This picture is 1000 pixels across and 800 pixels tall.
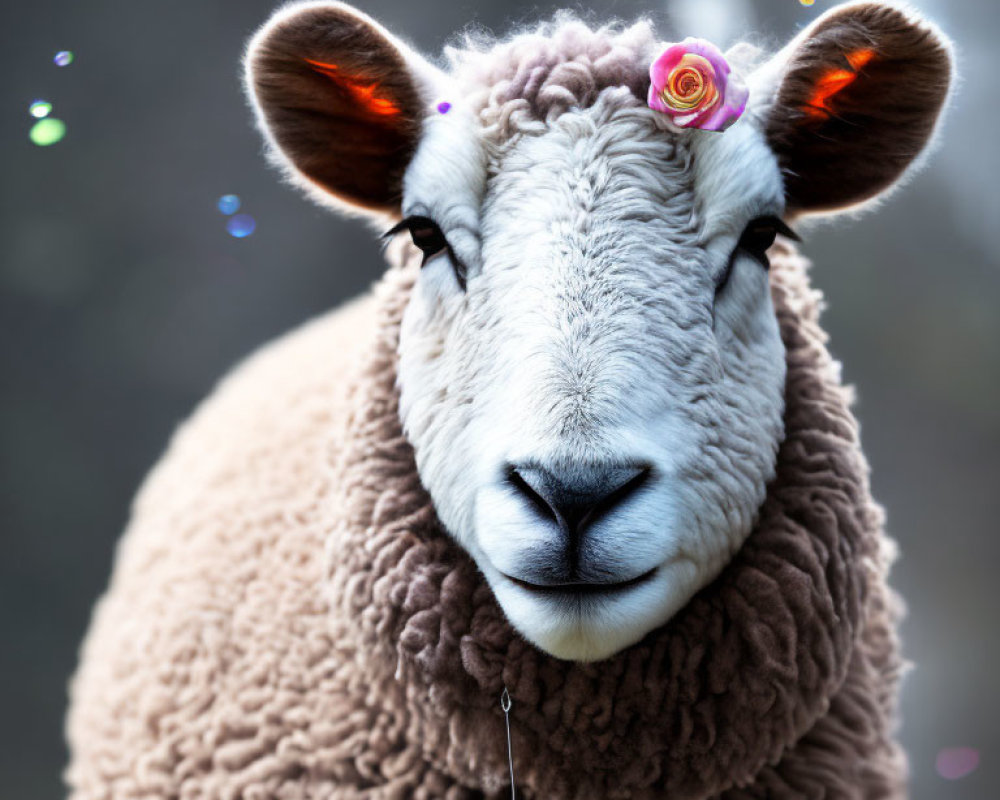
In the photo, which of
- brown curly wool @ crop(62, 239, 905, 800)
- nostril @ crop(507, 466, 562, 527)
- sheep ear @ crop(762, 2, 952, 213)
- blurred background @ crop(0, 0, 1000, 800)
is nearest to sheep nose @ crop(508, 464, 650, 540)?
nostril @ crop(507, 466, 562, 527)

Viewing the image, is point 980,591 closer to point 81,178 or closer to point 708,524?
point 708,524

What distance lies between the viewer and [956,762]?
3.52 meters

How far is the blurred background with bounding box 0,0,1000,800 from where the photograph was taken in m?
3.84

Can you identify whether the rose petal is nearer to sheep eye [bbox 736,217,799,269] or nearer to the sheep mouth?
sheep eye [bbox 736,217,799,269]

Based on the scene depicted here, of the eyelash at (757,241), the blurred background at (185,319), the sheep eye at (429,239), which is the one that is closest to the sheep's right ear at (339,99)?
the sheep eye at (429,239)

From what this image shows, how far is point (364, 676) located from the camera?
1.31 metres

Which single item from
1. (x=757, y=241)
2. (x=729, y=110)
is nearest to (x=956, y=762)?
(x=757, y=241)

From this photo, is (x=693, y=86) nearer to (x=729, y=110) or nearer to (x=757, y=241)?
(x=729, y=110)

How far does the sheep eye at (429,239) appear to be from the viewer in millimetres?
1171

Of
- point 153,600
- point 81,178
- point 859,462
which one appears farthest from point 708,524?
point 81,178

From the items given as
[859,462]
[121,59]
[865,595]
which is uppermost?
[859,462]

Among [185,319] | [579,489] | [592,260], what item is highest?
[592,260]

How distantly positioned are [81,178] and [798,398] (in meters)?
3.88

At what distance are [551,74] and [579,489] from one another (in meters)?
0.55
